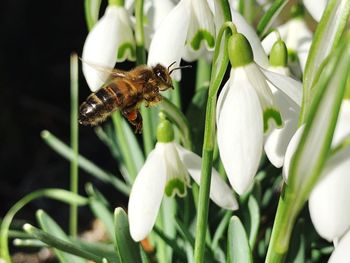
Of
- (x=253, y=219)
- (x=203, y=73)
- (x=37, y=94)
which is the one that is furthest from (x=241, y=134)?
(x=37, y=94)

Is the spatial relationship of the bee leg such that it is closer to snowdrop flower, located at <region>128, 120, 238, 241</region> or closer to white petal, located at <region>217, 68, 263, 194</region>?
snowdrop flower, located at <region>128, 120, 238, 241</region>

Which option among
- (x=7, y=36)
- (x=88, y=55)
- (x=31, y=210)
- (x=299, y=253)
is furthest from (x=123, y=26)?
(x=7, y=36)

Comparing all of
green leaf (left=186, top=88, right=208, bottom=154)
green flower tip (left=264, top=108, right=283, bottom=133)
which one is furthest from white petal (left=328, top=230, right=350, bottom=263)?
green leaf (left=186, top=88, right=208, bottom=154)

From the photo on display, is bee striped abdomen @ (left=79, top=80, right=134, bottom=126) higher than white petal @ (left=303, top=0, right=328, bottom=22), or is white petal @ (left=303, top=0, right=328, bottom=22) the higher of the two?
white petal @ (left=303, top=0, right=328, bottom=22)

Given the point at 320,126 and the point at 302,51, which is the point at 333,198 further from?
the point at 302,51

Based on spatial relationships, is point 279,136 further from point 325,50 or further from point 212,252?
point 212,252

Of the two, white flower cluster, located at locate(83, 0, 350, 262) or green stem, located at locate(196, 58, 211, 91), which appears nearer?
white flower cluster, located at locate(83, 0, 350, 262)
